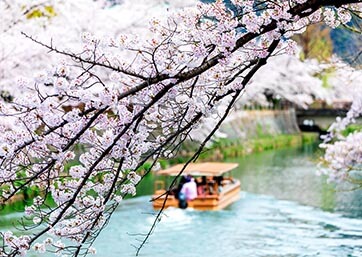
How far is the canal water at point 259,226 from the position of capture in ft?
30.5

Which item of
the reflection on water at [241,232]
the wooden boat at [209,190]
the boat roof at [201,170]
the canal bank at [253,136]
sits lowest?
the reflection on water at [241,232]

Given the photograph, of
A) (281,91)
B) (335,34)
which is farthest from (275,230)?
(335,34)

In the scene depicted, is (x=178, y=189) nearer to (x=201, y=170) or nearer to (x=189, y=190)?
(x=189, y=190)

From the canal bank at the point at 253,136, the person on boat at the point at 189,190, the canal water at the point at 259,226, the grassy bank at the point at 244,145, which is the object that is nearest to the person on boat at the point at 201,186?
the person on boat at the point at 189,190

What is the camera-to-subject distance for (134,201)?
1379cm

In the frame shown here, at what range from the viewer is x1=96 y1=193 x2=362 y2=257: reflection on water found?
30.3 ft

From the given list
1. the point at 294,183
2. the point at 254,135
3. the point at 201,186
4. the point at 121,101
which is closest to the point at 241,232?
the point at 201,186

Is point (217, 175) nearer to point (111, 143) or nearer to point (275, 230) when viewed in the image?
point (275, 230)

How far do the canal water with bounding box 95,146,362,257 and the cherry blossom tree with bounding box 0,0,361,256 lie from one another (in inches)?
134

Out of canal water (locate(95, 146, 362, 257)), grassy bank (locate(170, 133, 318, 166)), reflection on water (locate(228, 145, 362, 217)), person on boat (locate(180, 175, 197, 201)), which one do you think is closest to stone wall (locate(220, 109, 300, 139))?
grassy bank (locate(170, 133, 318, 166))

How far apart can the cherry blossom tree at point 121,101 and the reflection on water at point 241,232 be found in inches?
211

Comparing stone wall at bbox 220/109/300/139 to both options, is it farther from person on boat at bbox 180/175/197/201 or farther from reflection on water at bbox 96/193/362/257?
reflection on water at bbox 96/193/362/257

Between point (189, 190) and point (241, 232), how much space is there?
7.64 ft

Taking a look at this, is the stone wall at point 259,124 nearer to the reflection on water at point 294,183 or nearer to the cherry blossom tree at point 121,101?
the reflection on water at point 294,183
